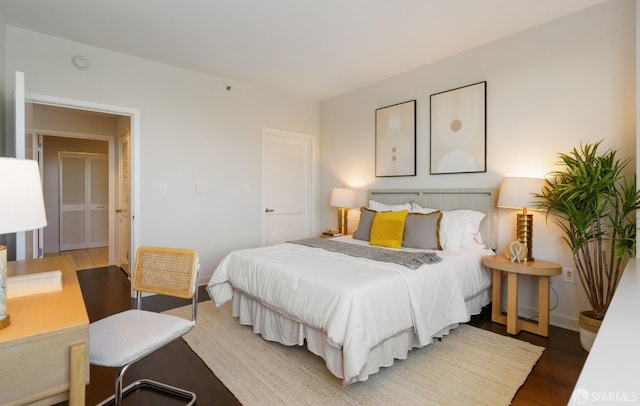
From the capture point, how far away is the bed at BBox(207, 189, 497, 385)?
1.85 meters

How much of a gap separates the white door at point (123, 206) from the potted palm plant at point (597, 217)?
16.1ft

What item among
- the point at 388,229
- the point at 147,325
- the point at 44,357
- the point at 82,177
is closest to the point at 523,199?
the point at 388,229

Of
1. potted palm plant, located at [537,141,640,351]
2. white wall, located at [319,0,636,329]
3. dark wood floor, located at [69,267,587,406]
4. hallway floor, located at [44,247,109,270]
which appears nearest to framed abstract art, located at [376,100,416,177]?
white wall, located at [319,0,636,329]

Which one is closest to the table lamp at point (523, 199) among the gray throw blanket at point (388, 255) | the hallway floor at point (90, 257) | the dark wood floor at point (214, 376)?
the dark wood floor at point (214, 376)

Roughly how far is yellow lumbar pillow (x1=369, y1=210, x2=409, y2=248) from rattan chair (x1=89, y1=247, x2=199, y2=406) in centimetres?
193

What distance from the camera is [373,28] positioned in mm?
2852

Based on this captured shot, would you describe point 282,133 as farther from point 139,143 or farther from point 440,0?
point 440,0

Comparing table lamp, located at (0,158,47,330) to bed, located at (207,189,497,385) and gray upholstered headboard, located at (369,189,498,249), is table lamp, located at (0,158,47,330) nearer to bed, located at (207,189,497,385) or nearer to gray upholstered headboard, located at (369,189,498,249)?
bed, located at (207,189,497,385)

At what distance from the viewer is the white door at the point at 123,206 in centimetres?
441

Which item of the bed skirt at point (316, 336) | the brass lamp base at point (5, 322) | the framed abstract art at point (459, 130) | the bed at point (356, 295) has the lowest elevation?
the bed skirt at point (316, 336)

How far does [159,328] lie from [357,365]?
106 centimetres

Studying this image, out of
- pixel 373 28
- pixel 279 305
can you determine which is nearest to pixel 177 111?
pixel 373 28

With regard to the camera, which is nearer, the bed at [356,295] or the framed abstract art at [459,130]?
the bed at [356,295]

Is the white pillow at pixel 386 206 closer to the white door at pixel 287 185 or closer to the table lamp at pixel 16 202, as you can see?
the white door at pixel 287 185
